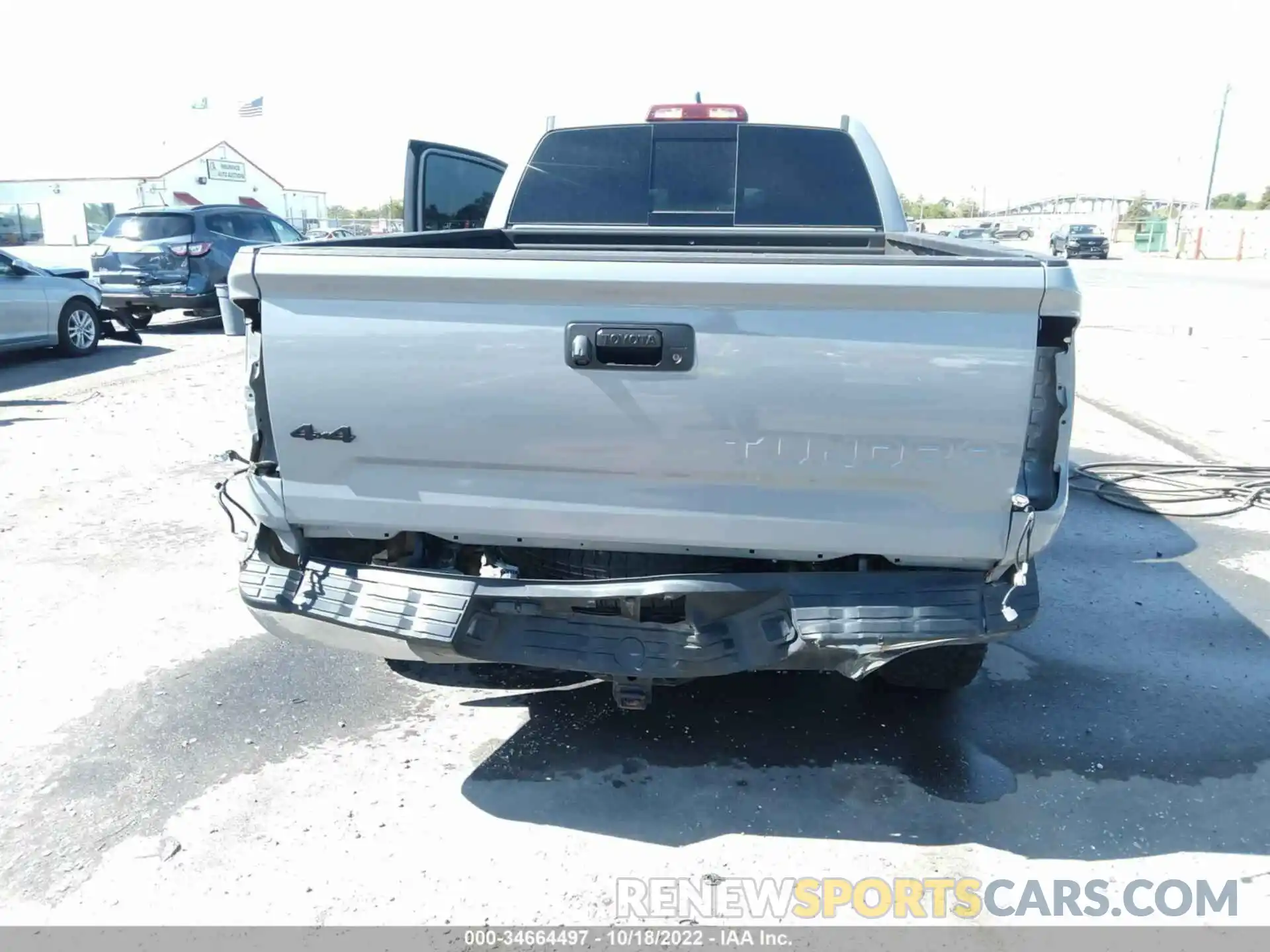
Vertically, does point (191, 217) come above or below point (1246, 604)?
above

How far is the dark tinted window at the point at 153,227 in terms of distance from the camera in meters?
14.4

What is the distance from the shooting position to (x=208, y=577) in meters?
5.23

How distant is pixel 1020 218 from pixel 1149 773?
78899mm

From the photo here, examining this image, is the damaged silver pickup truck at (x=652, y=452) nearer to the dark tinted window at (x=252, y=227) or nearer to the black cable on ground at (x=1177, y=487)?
the black cable on ground at (x=1177, y=487)

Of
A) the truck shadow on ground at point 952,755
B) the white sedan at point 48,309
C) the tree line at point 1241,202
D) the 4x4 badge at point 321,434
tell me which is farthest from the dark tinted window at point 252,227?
the tree line at point 1241,202

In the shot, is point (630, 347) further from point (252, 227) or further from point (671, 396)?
point (252, 227)

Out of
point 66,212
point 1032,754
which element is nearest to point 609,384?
point 1032,754

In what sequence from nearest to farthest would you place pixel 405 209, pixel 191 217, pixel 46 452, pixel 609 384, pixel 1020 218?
pixel 609 384 → pixel 405 209 → pixel 46 452 → pixel 191 217 → pixel 1020 218

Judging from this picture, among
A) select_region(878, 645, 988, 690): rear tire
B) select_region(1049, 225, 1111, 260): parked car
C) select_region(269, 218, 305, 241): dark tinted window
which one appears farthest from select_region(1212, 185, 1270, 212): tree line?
select_region(878, 645, 988, 690): rear tire

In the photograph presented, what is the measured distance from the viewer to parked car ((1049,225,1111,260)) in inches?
1700

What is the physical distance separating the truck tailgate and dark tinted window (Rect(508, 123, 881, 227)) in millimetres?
2710

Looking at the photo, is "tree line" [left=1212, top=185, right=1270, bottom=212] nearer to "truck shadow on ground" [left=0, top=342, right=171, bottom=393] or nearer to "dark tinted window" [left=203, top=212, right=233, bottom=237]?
"dark tinted window" [left=203, top=212, right=233, bottom=237]

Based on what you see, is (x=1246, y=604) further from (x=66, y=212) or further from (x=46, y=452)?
(x=66, y=212)

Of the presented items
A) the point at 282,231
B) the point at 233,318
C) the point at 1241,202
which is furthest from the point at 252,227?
the point at 1241,202
